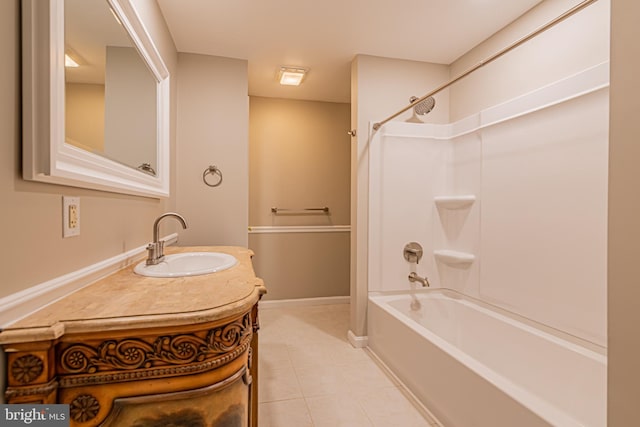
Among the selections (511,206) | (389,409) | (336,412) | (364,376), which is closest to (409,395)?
(389,409)

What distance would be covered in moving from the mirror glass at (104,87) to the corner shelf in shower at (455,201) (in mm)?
2095

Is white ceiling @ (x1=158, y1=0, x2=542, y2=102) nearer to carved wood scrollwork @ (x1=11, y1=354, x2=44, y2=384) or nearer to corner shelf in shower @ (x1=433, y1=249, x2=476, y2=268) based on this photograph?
corner shelf in shower @ (x1=433, y1=249, x2=476, y2=268)

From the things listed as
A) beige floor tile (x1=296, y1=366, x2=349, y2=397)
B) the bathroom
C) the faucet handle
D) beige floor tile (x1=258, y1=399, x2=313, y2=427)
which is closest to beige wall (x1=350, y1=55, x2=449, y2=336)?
beige floor tile (x1=296, y1=366, x2=349, y2=397)

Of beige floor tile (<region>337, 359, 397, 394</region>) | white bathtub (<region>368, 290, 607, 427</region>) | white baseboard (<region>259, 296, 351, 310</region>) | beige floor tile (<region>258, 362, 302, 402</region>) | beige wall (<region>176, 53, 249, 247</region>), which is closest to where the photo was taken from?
white bathtub (<region>368, 290, 607, 427</region>)

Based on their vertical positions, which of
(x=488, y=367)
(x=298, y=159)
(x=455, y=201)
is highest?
(x=298, y=159)

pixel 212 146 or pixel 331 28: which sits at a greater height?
pixel 331 28

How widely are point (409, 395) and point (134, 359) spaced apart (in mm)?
1664

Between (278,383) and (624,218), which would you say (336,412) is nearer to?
(278,383)

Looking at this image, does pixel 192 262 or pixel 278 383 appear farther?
pixel 278 383

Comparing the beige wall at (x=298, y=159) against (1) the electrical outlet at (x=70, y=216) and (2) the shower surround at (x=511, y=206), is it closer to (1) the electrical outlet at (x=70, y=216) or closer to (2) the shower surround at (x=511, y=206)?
(2) the shower surround at (x=511, y=206)

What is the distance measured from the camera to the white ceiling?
1988mm

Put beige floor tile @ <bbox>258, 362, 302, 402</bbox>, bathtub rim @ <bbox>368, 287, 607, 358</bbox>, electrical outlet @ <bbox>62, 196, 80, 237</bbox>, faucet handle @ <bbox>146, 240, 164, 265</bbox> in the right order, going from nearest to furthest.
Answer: electrical outlet @ <bbox>62, 196, 80, 237</bbox> < faucet handle @ <bbox>146, 240, 164, 265</bbox> < bathtub rim @ <bbox>368, 287, 607, 358</bbox> < beige floor tile @ <bbox>258, 362, 302, 402</bbox>

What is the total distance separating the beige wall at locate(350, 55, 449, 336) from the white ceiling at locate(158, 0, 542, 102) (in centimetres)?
10

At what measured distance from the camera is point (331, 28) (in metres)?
2.23
